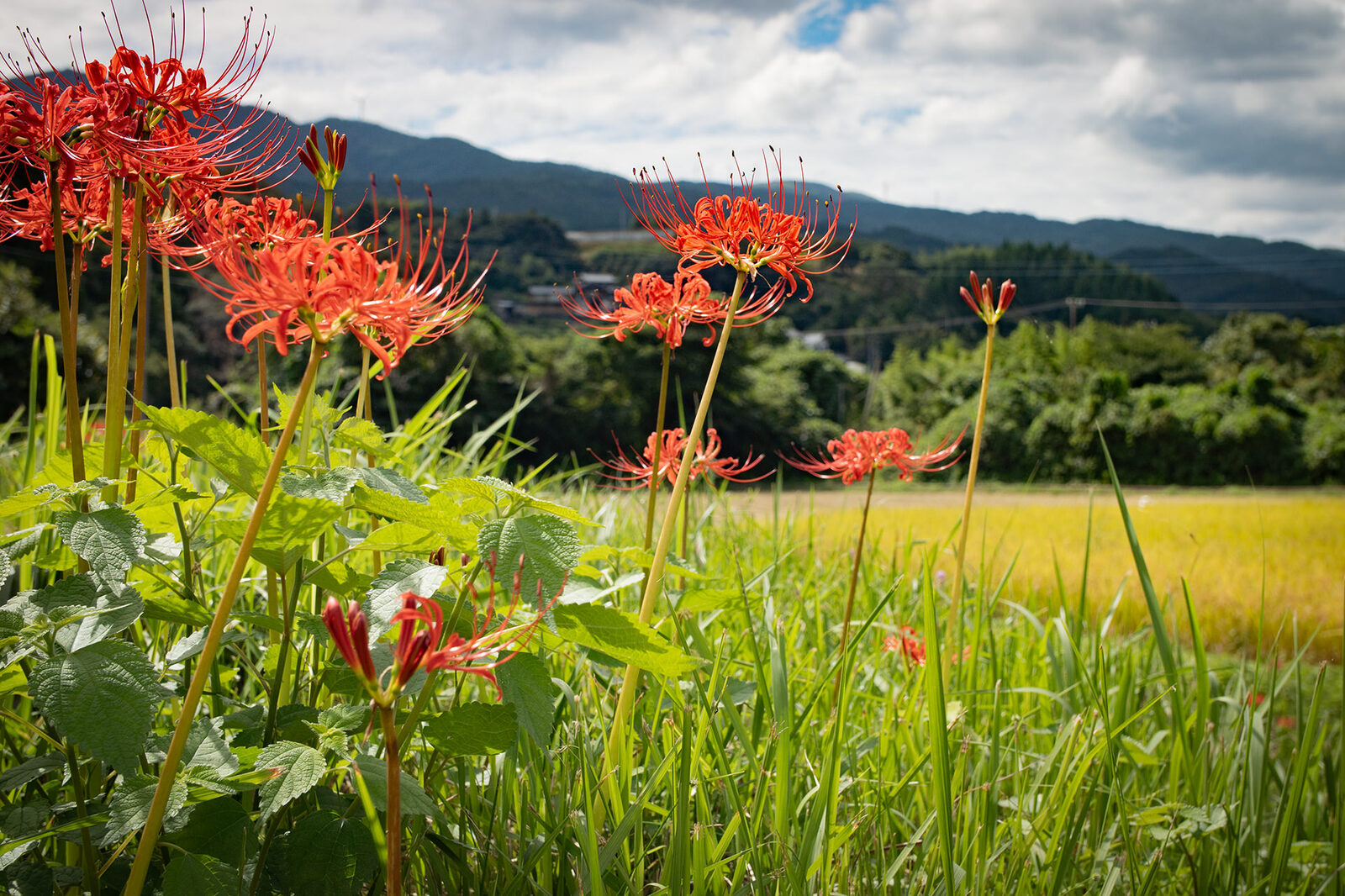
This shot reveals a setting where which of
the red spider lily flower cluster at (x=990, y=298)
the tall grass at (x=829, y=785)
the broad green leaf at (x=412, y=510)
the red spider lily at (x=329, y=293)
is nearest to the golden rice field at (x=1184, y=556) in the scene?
the tall grass at (x=829, y=785)

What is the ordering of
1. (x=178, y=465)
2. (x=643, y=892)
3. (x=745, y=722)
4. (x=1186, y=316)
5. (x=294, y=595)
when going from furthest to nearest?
(x=1186, y=316)
(x=745, y=722)
(x=643, y=892)
(x=178, y=465)
(x=294, y=595)

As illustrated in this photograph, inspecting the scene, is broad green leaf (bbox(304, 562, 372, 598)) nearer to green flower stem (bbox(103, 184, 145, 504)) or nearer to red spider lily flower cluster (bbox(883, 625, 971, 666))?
green flower stem (bbox(103, 184, 145, 504))

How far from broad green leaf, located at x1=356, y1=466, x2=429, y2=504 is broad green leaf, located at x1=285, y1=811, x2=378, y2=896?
33 cm

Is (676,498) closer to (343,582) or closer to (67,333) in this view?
(343,582)

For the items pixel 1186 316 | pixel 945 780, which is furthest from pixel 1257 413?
pixel 1186 316

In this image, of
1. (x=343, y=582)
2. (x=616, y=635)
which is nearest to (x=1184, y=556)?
(x=616, y=635)

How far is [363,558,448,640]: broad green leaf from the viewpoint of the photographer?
0.66 m

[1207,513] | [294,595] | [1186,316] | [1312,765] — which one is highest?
[1186,316]

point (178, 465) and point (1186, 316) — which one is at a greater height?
point (1186, 316)

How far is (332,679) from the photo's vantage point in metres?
0.87

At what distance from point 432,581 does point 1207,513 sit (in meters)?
12.6

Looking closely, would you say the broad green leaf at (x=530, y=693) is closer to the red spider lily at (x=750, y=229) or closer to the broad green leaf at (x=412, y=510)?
the broad green leaf at (x=412, y=510)

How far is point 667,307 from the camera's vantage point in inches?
49.5

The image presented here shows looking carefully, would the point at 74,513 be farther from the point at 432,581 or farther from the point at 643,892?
the point at 643,892
